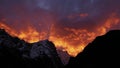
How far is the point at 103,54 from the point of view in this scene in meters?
38.2

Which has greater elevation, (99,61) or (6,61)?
(6,61)

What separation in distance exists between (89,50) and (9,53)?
136 m

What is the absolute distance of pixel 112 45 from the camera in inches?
1505

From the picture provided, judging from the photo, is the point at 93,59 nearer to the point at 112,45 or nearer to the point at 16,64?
the point at 112,45

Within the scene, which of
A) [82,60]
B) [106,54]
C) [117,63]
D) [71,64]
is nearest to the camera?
[117,63]

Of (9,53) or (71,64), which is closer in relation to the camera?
(71,64)

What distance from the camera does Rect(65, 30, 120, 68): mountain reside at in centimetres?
3653

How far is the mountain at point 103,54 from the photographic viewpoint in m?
36.5

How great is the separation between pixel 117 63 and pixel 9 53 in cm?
14249

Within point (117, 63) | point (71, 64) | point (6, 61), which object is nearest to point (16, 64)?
point (6, 61)

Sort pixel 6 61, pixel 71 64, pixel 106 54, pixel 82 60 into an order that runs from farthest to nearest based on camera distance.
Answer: pixel 6 61 → pixel 71 64 → pixel 82 60 → pixel 106 54

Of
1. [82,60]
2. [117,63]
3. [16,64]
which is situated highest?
[16,64]

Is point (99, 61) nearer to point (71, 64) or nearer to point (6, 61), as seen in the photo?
point (71, 64)

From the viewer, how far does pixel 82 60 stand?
41.5m
